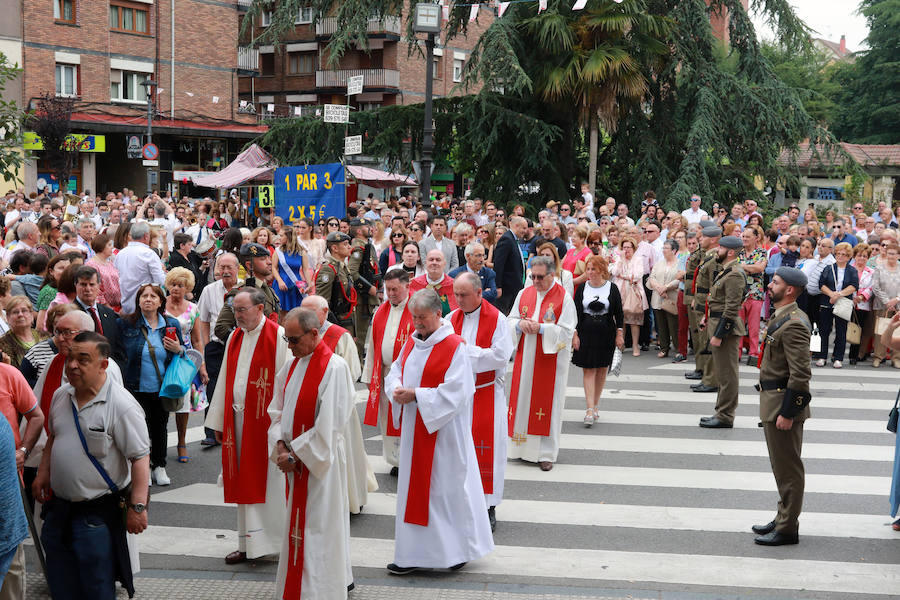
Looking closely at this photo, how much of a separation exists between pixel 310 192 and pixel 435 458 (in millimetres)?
10261

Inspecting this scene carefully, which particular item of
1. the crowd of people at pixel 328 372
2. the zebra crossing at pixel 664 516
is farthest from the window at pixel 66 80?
the zebra crossing at pixel 664 516

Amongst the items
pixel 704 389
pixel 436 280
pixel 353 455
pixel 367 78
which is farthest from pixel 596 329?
pixel 367 78

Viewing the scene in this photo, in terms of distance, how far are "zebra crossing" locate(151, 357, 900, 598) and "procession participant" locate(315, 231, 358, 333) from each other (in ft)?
6.35

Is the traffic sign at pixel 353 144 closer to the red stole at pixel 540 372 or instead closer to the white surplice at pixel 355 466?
the red stole at pixel 540 372

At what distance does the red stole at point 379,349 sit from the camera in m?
8.18

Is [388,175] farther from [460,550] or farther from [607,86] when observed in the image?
[460,550]

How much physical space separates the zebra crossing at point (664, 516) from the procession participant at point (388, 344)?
30 centimetres

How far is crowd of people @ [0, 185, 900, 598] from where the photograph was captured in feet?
16.4

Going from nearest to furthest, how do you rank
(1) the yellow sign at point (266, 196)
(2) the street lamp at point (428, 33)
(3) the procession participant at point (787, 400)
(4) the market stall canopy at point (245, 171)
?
(3) the procession participant at point (787, 400) → (2) the street lamp at point (428, 33) → (1) the yellow sign at point (266, 196) → (4) the market stall canopy at point (245, 171)

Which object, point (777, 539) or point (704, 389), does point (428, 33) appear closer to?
point (704, 389)

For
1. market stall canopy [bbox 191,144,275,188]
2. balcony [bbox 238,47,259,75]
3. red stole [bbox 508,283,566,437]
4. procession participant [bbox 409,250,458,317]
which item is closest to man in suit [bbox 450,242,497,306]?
procession participant [bbox 409,250,458,317]

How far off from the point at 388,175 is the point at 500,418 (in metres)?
23.1

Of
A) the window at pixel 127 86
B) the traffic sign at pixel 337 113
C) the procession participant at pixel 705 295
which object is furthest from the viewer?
the window at pixel 127 86

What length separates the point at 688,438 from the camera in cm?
963
